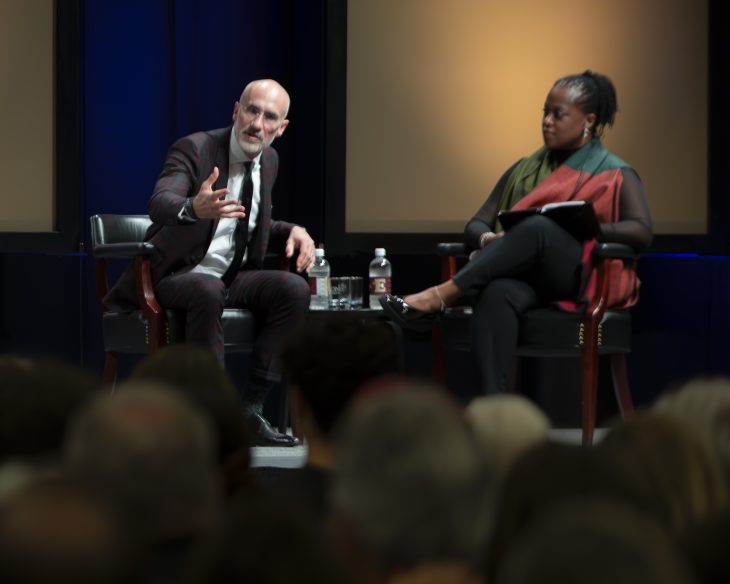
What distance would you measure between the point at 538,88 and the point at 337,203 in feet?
2.79

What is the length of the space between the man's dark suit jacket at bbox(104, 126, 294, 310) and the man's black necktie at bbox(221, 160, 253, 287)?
0.04 meters

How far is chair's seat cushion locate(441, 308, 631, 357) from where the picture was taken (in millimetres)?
3623

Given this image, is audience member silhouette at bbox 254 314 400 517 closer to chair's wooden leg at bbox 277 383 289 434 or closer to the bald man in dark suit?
the bald man in dark suit

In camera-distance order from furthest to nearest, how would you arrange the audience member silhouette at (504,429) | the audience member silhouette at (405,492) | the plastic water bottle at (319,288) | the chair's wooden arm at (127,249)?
the plastic water bottle at (319,288), the chair's wooden arm at (127,249), the audience member silhouette at (504,429), the audience member silhouette at (405,492)

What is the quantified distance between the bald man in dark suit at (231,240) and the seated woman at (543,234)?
15.4 inches

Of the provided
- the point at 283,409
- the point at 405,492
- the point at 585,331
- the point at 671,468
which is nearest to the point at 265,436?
the point at 283,409

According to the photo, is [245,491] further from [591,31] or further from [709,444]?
[591,31]

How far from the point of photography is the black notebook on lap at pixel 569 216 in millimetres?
3574

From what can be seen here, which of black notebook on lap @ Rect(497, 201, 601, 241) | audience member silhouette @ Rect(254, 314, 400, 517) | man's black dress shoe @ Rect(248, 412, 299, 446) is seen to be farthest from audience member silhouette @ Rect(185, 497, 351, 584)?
man's black dress shoe @ Rect(248, 412, 299, 446)

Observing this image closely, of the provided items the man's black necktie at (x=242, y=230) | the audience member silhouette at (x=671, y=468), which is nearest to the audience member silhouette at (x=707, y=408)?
the audience member silhouette at (x=671, y=468)

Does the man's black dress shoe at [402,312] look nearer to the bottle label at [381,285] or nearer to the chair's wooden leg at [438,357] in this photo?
the chair's wooden leg at [438,357]

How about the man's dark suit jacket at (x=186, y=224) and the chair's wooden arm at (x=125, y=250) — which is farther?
the man's dark suit jacket at (x=186, y=224)

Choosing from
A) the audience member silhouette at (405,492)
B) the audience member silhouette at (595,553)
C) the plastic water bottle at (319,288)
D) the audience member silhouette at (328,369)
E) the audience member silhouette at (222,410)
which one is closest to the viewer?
the audience member silhouette at (595,553)

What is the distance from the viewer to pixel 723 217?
14.8 ft
